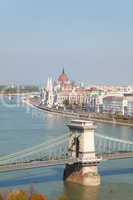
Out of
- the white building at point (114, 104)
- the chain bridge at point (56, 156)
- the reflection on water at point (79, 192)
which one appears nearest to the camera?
the reflection on water at point (79, 192)

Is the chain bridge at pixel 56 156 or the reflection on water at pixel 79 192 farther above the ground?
the chain bridge at pixel 56 156

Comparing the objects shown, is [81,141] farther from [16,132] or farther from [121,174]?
[16,132]

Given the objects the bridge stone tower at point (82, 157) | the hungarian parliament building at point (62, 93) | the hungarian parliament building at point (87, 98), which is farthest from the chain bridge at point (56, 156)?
the hungarian parliament building at point (62, 93)

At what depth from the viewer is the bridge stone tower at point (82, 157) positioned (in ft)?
31.4

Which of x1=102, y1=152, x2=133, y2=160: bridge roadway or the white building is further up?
the white building

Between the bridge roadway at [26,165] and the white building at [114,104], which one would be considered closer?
the bridge roadway at [26,165]

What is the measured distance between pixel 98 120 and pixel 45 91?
18.9m

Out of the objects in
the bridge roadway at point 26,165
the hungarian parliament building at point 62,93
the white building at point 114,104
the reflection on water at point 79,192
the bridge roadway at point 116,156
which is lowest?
the reflection on water at point 79,192

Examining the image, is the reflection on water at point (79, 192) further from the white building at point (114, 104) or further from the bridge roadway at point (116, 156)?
the white building at point (114, 104)

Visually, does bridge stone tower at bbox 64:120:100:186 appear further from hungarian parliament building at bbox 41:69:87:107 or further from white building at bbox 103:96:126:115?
hungarian parliament building at bbox 41:69:87:107

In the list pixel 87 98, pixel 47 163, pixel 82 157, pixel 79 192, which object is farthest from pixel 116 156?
pixel 87 98

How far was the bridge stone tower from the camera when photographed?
9.57 m

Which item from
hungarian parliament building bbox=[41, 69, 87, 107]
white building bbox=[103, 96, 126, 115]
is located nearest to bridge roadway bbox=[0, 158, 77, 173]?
white building bbox=[103, 96, 126, 115]

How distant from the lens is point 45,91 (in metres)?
43.7
